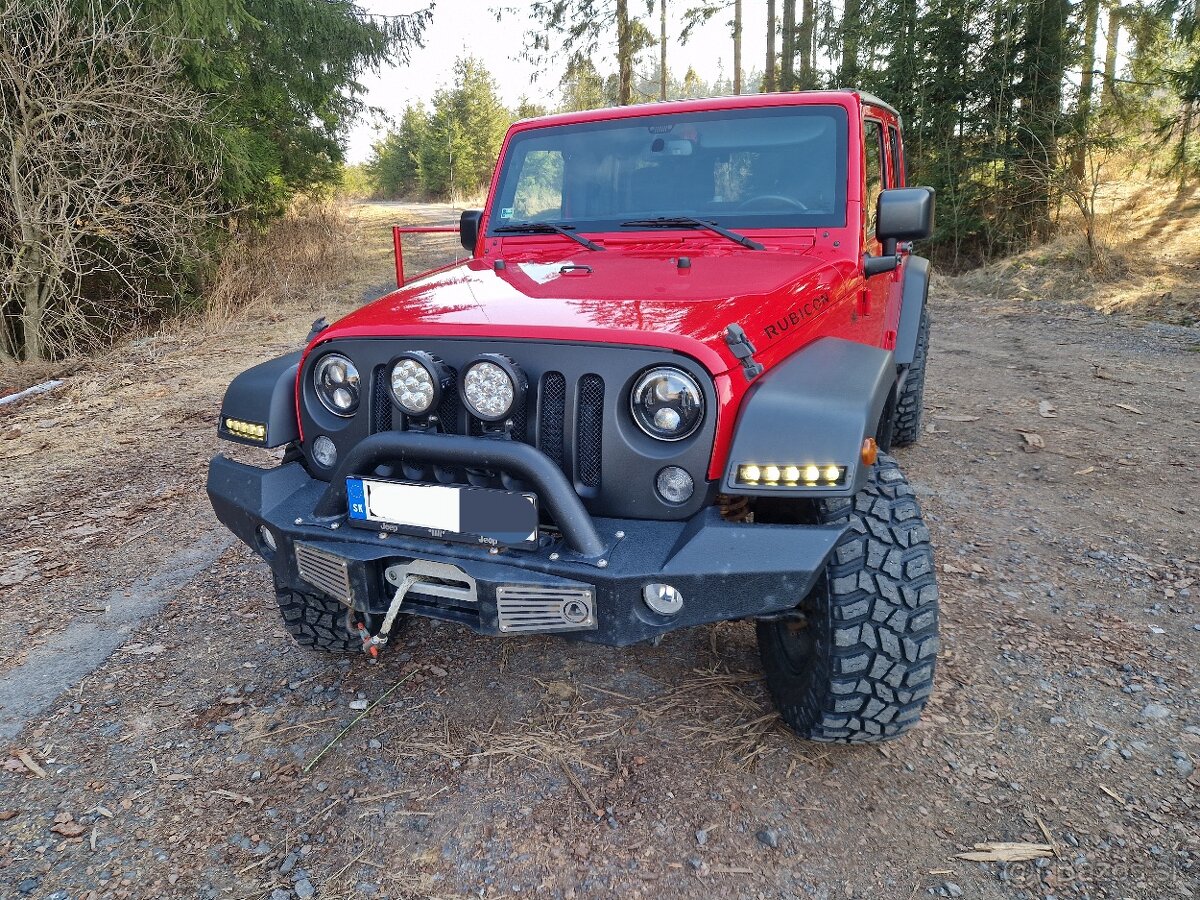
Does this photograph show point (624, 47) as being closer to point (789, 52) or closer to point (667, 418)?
point (789, 52)

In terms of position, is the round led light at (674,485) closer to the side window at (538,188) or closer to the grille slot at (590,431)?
the grille slot at (590,431)

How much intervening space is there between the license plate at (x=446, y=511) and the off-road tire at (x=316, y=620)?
68cm

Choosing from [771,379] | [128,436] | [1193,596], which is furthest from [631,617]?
[128,436]

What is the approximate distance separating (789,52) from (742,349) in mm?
18280

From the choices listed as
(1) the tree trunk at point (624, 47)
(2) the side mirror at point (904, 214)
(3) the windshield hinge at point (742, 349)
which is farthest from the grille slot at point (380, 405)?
(1) the tree trunk at point (624, 47)

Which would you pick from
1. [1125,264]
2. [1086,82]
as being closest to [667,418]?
[1125,264]

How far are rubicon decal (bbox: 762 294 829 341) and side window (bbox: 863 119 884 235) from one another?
2.04 ft

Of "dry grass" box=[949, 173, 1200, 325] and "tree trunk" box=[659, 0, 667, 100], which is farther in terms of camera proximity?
"tree trunk" box=[659, 0, 667, 100]

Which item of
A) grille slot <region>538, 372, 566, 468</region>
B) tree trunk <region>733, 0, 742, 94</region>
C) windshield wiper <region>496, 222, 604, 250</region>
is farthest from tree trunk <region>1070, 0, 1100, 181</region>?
grille slot <region>538, 372, 566, 468</region>

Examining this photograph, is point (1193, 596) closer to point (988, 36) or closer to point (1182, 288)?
point (1182, 288)

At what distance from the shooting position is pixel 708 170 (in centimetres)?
319

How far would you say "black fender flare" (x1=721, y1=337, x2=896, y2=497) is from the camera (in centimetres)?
193

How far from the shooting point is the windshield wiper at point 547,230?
3148 millimetres

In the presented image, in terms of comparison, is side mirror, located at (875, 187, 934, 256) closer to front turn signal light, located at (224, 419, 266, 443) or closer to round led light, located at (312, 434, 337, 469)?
round led light, located at (312, 434, 337, 469)
